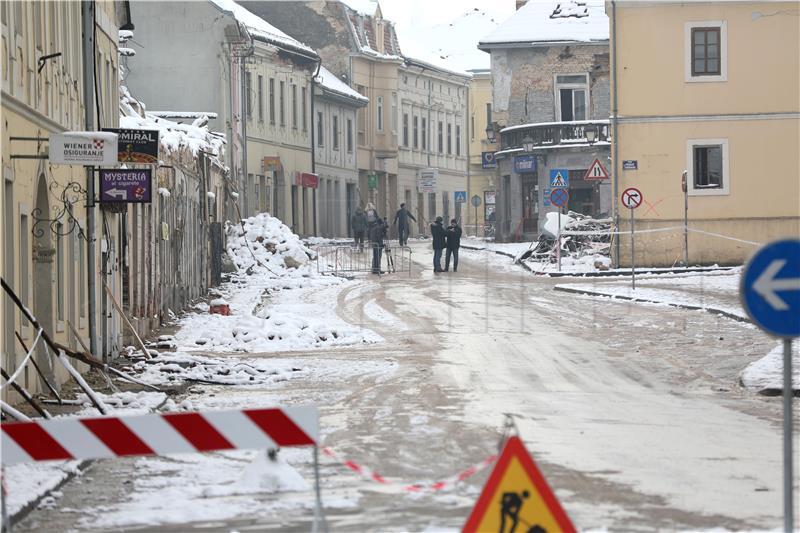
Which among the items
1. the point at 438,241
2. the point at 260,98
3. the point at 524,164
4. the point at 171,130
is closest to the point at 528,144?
the point at 524,164

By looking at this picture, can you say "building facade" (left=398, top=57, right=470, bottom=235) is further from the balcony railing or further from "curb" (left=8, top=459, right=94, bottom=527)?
"curb" (left=8, top=459, right=94, bottom=527)

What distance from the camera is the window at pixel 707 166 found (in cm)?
4469

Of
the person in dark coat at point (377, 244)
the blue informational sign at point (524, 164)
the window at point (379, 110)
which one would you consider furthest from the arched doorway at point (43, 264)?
the window at point (379, 110)

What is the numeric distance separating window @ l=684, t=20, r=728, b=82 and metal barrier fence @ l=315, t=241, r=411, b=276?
1000 centimetres

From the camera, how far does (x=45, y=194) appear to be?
18625 mm

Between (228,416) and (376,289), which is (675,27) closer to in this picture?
(376,289)

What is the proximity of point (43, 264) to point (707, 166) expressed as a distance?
29.8 meters

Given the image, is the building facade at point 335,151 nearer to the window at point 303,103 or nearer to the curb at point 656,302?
the window at point 303,103

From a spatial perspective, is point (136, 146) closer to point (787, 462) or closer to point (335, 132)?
point (787, 462)

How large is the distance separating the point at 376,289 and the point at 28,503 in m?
27.5

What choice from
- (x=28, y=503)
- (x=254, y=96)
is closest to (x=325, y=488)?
(x=28, y=503)

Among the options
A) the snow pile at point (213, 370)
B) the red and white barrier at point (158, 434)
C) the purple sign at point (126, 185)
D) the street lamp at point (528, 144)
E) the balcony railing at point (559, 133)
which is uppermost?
the balcony railing at point (559, 133)

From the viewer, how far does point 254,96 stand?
2500 inches

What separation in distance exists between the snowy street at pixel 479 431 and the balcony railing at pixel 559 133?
31.9 m
